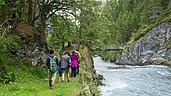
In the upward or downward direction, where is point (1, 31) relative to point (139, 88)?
upward

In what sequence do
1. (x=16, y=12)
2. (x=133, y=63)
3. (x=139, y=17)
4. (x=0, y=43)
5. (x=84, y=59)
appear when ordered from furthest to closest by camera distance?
1. (x=139, y=17)
2. (x=133, y=63)
3. (x=84, y=59)
4. (x=16, y=12)
5. (x=0, y=43)

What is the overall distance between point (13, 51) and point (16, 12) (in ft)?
11.2

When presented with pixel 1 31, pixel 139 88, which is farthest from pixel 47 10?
pixel 139 88

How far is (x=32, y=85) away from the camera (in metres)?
17.9

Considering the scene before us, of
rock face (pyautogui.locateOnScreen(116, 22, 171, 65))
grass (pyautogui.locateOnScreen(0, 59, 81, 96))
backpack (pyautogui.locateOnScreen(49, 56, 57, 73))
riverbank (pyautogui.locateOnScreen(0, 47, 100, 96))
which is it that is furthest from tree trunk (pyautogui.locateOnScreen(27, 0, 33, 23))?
rock face (pyautogui.locateOnScreen(116, 22, 171, 65))

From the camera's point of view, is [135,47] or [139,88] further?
[135,47]

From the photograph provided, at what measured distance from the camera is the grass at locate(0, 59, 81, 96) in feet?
51.3

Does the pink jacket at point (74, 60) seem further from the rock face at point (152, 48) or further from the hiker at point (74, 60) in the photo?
the rock face at point (152, 48)

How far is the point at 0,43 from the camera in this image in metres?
17.8

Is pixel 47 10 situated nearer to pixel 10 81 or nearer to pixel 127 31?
pixel 10 81

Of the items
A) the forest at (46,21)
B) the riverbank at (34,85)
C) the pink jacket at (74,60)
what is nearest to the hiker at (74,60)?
the pink jacket at (74,60)

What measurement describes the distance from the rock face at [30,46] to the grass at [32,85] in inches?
34.4

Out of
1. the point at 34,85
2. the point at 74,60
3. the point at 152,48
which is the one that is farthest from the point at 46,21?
the point at 152,48

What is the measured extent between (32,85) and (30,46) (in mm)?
6104
